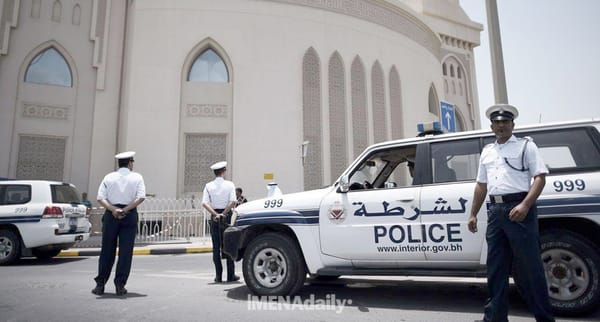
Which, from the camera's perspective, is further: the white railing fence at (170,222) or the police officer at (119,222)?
the white railing fence at (170,222)

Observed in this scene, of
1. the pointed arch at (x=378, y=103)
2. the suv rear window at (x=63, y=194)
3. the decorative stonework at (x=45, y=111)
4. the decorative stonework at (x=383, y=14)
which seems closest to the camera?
the suv rear window at (x=63, y=194)

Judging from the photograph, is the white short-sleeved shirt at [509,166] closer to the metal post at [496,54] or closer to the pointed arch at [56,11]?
the metal post at [496,54]

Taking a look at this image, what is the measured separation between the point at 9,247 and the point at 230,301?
241 inches

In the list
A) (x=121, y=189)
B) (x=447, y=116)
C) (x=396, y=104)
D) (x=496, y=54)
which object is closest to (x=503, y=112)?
(x=496, y=54)

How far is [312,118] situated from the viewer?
1791 cm

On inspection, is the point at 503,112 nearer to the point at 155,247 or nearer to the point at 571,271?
the point at 571,271

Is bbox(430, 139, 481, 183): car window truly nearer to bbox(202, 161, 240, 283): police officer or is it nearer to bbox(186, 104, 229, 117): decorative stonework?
bbox(202, 161, 240, 283): police officer

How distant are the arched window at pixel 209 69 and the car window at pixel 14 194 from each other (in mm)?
9747

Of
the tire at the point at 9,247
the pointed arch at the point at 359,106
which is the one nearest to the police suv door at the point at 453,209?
the tire at the point at 9,247

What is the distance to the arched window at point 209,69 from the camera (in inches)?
669

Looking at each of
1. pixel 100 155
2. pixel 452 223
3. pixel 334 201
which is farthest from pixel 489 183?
Answer: pixel 100 155

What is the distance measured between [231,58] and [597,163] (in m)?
15.3

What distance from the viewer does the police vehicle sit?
3502 mm

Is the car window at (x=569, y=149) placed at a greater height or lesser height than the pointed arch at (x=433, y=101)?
lesser
